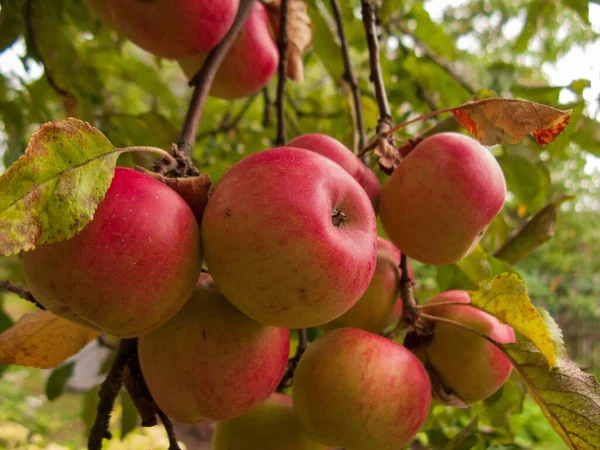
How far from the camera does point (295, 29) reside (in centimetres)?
130

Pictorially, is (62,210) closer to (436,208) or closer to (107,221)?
(107,221)

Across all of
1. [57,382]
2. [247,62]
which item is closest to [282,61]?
[247,62]

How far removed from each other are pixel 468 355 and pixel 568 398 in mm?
167

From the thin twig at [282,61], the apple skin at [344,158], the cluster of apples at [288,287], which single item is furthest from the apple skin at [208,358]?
the thin twig at [282,61]

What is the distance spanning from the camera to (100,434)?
2.26 feet

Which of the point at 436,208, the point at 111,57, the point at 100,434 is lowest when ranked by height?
the point at 100,434

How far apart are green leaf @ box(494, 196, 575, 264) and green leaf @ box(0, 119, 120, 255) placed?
82cm

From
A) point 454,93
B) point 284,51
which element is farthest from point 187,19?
point 454,93

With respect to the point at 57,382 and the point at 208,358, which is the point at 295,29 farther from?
the point at 57,382

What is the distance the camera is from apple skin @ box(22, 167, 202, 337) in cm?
52

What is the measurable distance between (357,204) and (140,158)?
623mm

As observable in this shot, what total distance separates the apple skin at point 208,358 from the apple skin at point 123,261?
8cm

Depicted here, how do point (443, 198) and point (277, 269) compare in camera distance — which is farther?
point (443, 198)

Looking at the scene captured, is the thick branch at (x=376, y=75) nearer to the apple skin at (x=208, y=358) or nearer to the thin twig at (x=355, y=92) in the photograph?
the thin twig at (x=355, y=92)
